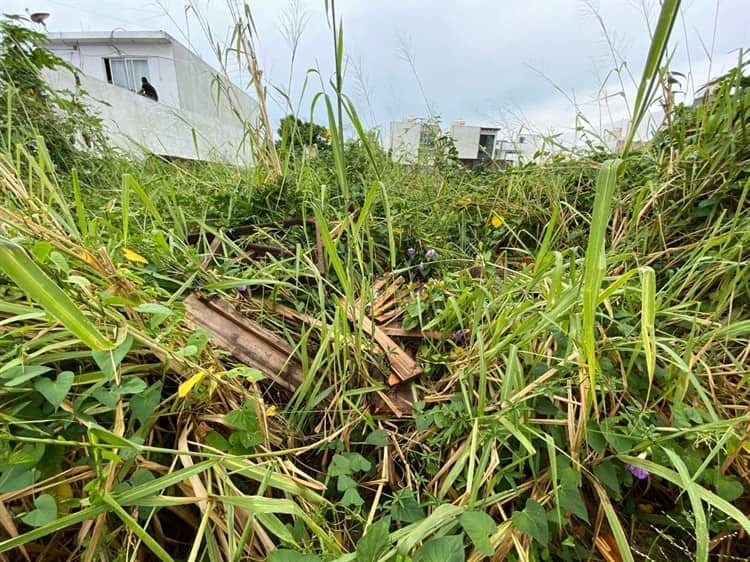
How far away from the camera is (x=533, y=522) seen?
56cm

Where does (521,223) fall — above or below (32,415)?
above

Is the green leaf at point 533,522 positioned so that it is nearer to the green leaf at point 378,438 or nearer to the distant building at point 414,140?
the green leaf at point 378,438

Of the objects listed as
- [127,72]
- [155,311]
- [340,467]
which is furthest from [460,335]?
[127,72]

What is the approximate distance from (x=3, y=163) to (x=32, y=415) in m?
0.97

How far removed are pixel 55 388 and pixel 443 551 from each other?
68 cm

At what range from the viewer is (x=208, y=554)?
1.77 feet

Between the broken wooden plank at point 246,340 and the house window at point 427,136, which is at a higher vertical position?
the house window at point 427,136

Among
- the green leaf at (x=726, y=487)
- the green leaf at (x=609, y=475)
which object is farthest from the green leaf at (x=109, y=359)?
the green leaf at (x=726, y=487)

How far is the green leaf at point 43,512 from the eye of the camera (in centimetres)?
43

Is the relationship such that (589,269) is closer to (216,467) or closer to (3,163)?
(216,467)

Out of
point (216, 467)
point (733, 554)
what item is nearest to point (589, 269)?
point (733, 554)

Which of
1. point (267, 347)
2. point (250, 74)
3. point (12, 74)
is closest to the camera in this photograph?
point (267, 347)

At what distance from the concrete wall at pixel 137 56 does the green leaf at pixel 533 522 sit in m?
11.0

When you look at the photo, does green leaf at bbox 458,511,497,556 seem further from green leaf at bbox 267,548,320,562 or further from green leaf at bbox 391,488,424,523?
green leaf at bbox 267,548,320,562
